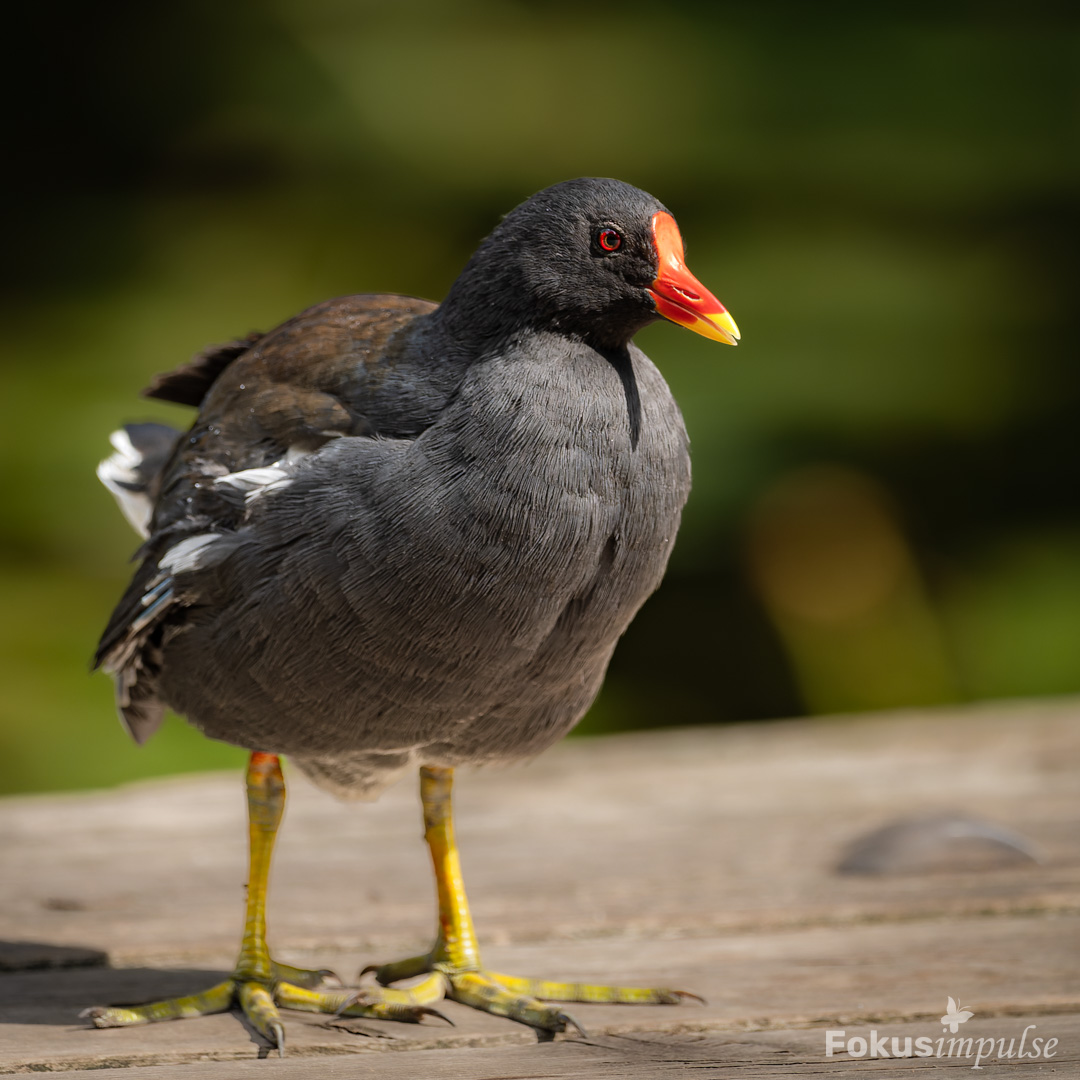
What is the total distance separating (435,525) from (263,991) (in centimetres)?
88

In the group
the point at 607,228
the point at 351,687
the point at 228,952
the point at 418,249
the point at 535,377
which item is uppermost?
the point at 418,249

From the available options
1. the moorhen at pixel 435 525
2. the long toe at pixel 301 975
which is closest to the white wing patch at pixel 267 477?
the moorhen at pixel 435 525

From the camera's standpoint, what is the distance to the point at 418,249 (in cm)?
490

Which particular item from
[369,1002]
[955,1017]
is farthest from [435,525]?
[955,1017]

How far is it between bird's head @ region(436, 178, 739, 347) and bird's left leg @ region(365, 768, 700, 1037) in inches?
34.7

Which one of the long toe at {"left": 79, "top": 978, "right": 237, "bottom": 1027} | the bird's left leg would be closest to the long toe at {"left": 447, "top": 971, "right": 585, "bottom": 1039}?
the bird's left leg

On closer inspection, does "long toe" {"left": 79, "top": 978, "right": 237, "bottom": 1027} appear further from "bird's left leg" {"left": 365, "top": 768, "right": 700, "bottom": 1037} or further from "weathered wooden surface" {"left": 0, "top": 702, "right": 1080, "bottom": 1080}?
"bird's left leg" {"left": 365, "top": 768, "right": 700, "bottom": 1037}

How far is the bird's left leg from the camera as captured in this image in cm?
230

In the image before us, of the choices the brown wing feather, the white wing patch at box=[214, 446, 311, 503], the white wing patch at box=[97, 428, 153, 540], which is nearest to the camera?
the white wing patch at box=[214, 446, 311, 503]

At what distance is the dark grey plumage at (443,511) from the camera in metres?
2.00

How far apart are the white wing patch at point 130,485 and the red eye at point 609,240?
112 cm

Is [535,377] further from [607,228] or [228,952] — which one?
[228,952]

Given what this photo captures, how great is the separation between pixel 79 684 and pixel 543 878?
220 centimetres

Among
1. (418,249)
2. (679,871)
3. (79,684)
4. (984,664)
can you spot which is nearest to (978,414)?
(984,664)
